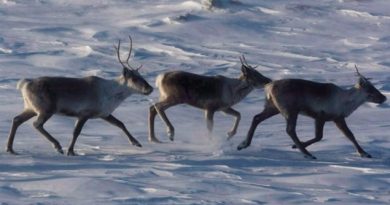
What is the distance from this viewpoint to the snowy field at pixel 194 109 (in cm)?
1044

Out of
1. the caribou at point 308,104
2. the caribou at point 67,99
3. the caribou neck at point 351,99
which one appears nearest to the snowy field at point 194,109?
the caribou at point 308,104

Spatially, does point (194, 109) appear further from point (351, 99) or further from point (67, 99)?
point (67, 99)

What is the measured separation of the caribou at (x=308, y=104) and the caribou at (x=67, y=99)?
1.57 m

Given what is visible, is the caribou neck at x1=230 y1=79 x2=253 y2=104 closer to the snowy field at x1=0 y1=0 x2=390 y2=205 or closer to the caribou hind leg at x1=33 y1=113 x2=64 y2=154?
the snowy field at x1=0 y1=0 x2=390 y2=205

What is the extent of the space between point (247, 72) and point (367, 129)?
2.01 meters

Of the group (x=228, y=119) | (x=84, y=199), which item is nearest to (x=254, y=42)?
(x=228, y=119)

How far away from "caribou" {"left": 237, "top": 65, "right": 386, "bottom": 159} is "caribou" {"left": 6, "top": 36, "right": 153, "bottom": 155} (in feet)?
5.16

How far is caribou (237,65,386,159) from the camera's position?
1322 cm

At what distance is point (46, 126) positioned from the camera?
49.2 feet

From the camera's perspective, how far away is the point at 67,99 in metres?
12.8

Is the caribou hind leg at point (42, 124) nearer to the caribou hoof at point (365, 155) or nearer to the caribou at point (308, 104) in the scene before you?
the caribou at point (308, 104)

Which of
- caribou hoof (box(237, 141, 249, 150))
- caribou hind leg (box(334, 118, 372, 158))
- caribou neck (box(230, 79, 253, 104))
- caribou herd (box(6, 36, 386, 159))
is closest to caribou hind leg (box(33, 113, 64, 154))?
caribou herd (box(6, 36, 386, 159))

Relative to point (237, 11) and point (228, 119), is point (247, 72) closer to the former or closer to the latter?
point (228, 119)

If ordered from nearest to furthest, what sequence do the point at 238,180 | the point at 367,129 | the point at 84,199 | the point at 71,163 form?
1. the point at 84,199
2. the point at 238,180
3. the point at 71,163
4. the point at 367,129
